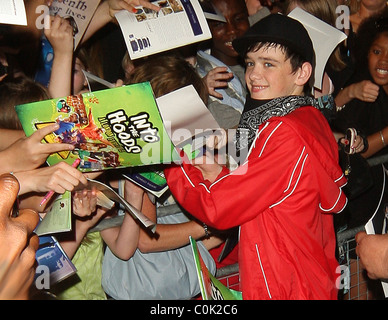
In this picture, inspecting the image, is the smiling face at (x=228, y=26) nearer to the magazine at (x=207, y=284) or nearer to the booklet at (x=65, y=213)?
the booklet at (x=65, y=213)

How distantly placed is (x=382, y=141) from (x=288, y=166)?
5.53 feet

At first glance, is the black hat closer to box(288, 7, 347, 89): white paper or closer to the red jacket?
the red jacket

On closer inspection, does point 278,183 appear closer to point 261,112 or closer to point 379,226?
point 261,112

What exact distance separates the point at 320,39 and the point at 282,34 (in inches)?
35.4

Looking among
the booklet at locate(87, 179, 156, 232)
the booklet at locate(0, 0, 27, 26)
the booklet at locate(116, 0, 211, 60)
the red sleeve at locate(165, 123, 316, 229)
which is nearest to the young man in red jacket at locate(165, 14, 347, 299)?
the red sleeve at locate(165, 123, 316, 229)

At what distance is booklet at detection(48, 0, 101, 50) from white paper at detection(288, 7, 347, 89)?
1101mm

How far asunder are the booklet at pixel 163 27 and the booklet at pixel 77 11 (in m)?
0.20

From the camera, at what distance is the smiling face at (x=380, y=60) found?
13.5ft

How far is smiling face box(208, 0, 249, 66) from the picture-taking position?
158 inches

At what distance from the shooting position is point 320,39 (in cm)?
346

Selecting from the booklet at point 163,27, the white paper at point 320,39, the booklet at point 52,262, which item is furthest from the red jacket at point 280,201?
the white paper at point 320,39

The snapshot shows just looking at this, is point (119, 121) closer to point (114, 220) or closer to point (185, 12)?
point (114, 220)

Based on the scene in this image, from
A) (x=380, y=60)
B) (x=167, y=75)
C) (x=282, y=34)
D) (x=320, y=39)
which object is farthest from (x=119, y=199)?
(x=380, y=60)
